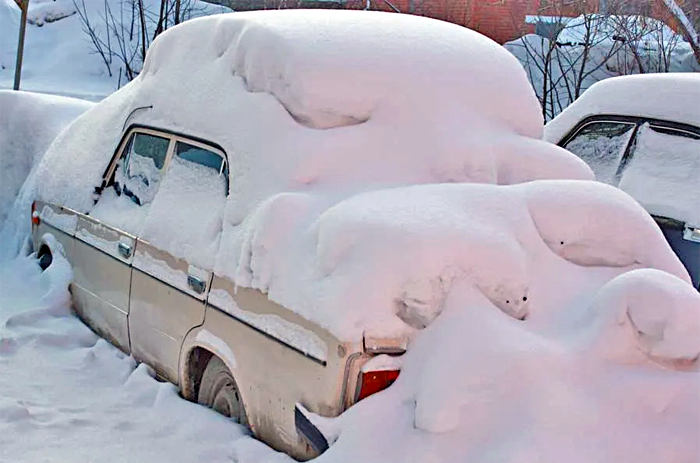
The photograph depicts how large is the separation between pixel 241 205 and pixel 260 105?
0.57 metres

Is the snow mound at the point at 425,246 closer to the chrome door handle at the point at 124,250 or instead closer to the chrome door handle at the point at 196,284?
the chrome door handle at the point at 196,284

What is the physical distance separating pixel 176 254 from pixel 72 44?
15.0 meters

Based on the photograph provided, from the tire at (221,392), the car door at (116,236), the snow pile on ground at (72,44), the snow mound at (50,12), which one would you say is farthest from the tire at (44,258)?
the snow mound at (50,12)

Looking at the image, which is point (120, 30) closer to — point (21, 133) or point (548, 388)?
point (21, 133)

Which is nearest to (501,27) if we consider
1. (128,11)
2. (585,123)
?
(128,11)

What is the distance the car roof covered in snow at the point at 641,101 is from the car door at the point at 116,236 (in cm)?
312

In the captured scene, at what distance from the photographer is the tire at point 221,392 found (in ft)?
12.4

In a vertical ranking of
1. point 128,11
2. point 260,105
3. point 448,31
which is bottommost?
point 128,11

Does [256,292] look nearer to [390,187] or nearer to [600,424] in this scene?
[390,187]

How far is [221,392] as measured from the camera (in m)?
3.91

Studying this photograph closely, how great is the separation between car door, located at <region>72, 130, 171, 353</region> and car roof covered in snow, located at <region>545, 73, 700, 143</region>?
3.12 metres

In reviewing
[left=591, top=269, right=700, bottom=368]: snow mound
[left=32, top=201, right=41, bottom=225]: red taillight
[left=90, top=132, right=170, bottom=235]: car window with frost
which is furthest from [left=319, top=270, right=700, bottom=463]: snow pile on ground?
[left=32, top=201, right=41, bottom=225]: red taillight

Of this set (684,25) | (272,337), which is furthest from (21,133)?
(684,25)

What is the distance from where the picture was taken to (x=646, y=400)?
3.05 metres
